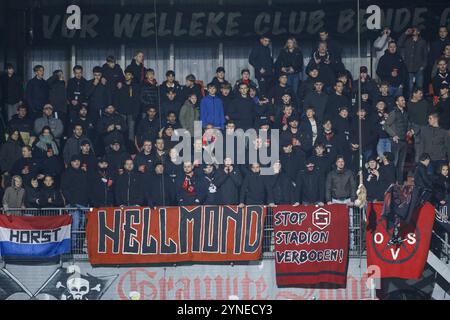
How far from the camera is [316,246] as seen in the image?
58.7 feet

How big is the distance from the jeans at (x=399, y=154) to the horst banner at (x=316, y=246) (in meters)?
1.33

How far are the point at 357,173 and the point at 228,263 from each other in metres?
2.51

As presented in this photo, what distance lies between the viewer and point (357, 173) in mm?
18875

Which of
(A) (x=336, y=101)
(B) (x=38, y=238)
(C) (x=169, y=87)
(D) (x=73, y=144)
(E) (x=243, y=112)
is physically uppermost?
(C) (x=169, y=87)

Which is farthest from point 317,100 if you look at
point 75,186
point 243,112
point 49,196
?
point 49,196

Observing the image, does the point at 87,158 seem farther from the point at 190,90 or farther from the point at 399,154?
the point at 399,154

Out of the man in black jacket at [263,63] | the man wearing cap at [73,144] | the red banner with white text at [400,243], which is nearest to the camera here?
the red banner with white text at [400,243]

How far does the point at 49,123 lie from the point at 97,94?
92 cm

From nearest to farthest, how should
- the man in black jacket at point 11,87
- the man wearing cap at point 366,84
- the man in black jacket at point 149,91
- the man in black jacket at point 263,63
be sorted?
the man wearing cap at point 366,84, the man in black jacket at point 149,91, the man in black jacket at point 263,63, the man in black jacket at point 11,87

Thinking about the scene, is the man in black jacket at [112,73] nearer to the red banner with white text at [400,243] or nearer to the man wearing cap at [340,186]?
the man wearing cap at [340,186]

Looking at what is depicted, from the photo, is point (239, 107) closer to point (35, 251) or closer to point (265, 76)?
point (265, 76)

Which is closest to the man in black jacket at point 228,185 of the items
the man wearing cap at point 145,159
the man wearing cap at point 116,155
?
the man wearing cap at point 145,159

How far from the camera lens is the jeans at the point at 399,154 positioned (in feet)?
61.4
